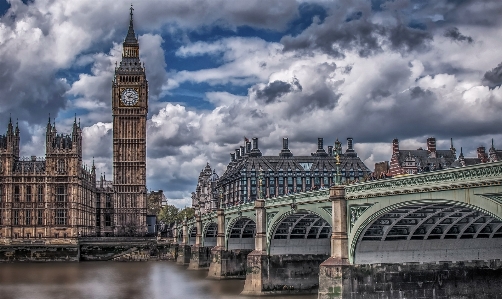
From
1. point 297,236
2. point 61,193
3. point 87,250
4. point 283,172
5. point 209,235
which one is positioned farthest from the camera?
point 283,172

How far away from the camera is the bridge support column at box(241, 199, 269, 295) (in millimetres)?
64188

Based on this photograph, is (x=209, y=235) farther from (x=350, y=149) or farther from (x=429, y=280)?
(x=350, y=149)

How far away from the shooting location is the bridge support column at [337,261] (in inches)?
1853

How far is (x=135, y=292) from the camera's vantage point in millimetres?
71938

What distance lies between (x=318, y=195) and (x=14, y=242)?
103 m

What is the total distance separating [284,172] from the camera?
595 feet

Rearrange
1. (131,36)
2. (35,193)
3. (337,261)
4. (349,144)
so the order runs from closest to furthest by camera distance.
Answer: (337,261) < (35,193) < (131,36) < (349,144)

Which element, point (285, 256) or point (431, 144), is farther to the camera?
point (431, 144)

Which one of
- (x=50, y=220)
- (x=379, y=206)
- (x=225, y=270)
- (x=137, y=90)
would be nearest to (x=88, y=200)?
(x=50, y=220)

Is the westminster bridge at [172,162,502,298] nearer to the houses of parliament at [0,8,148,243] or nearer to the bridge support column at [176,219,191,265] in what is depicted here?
the bridge support column at [176,219,191,265]

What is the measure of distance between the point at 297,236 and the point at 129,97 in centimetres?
11796

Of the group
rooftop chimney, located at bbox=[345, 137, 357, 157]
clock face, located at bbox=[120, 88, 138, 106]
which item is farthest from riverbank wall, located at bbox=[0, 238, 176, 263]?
rooftop chimney, located at bbox=[345, 137, 357, 157]

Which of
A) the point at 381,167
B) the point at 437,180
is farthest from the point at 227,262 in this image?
the point at 381,167

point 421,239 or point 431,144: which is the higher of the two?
point 431,144
